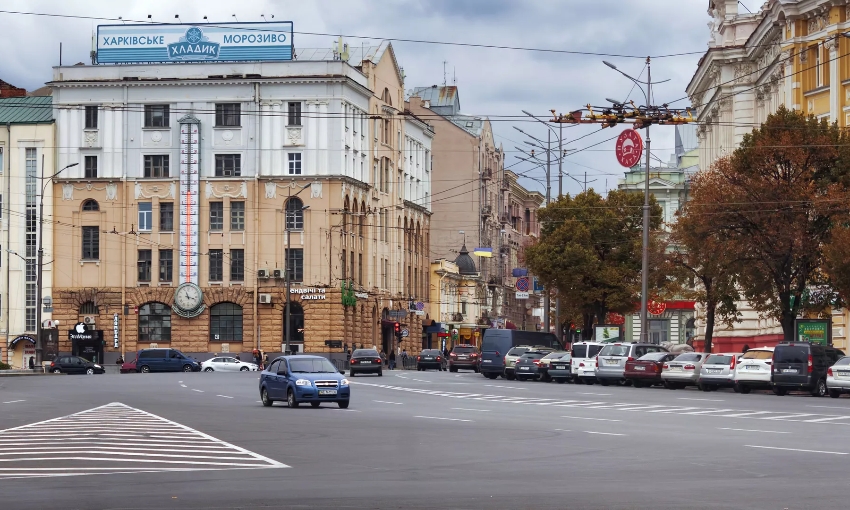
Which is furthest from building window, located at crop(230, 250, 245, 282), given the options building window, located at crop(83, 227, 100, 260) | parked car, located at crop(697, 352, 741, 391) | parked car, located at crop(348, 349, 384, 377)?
parked car, located at crop(697, 352, 741, 391)

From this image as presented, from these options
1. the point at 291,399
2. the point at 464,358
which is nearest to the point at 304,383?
the point at 291,399

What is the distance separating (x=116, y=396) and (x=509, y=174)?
330 feet

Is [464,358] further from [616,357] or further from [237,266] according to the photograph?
[616,357]

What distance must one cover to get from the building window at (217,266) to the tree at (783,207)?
4071 cm

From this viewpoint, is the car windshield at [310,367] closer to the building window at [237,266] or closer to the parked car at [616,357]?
the parked car at [616,357]

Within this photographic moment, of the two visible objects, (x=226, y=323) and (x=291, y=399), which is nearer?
(x=291, y=399)

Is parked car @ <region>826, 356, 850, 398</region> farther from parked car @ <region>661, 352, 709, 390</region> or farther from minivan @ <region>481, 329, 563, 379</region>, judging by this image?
minivan @ <region>481, 329, 563, 379</region>

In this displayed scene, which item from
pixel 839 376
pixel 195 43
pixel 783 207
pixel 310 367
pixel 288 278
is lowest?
pixel 839 376

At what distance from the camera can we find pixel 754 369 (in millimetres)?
46906

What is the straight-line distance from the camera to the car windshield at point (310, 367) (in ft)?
120

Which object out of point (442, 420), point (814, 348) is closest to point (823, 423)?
point (442, 420)

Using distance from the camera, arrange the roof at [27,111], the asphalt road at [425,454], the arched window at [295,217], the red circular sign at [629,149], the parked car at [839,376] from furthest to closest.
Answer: the roof at [27,111] < the arched window at [295,217] < the red circular sign at [629,149] < the parked car at [839,376] < the asphalt road at [425,454]

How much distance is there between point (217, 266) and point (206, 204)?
3.83 meters

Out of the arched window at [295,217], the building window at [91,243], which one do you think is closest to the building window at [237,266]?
the arched window at [295,217]
